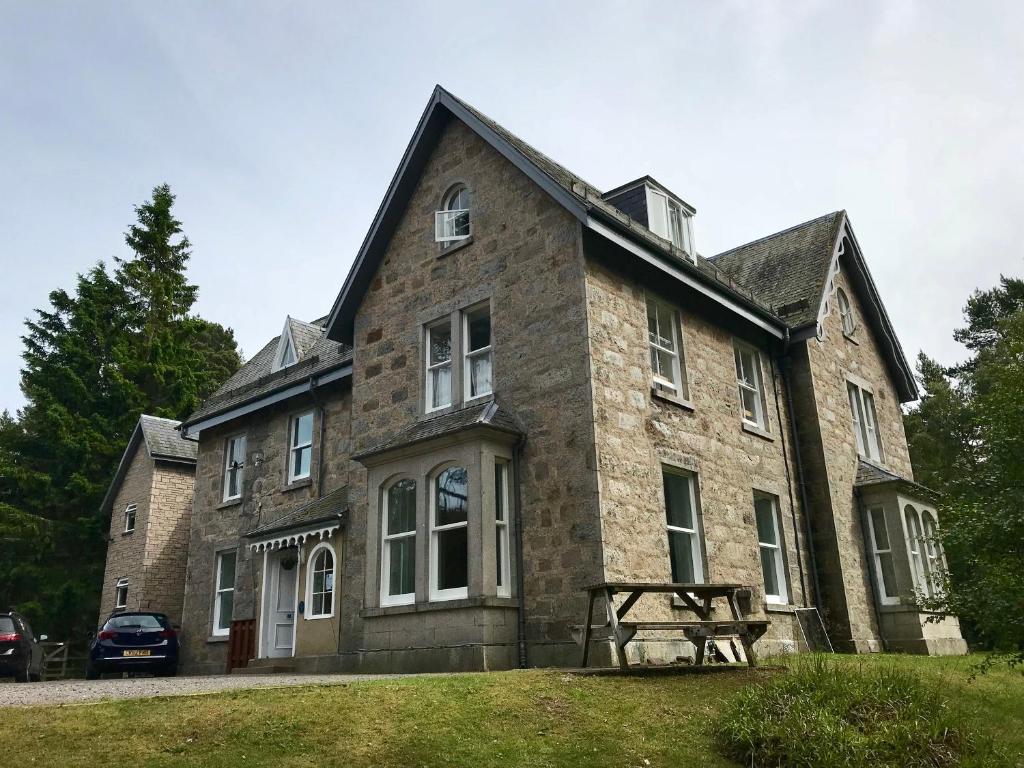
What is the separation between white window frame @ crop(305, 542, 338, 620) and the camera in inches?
671

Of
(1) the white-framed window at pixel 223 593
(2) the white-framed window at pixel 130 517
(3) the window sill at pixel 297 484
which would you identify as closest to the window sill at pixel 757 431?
(3) the window sill at pixel 297 484

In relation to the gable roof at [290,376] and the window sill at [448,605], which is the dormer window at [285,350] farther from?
the window sill at [448,605]

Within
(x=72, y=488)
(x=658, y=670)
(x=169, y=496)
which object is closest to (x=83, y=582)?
(x=72, y=488)

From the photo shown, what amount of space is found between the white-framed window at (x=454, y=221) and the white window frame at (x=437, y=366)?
1601 millimetres

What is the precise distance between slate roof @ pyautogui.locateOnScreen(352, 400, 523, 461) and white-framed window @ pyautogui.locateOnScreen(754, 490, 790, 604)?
5591 mm

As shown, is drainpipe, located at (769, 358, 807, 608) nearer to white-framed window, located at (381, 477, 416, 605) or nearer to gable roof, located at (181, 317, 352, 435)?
white-framed window, located at (381, 477, 416, 605)

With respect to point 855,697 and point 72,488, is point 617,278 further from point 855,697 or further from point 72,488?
point 72,488

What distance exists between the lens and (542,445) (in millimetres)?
13500

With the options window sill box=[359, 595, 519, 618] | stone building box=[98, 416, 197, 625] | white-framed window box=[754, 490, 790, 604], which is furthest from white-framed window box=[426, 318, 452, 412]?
stone building box=[98, 416, 197, 625]

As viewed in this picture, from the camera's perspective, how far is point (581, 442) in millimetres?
12953

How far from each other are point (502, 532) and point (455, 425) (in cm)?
185

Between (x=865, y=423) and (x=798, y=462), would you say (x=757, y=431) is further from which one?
(x=865, y=423)

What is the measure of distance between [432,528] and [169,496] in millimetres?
16803

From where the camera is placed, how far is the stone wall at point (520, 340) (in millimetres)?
12750
